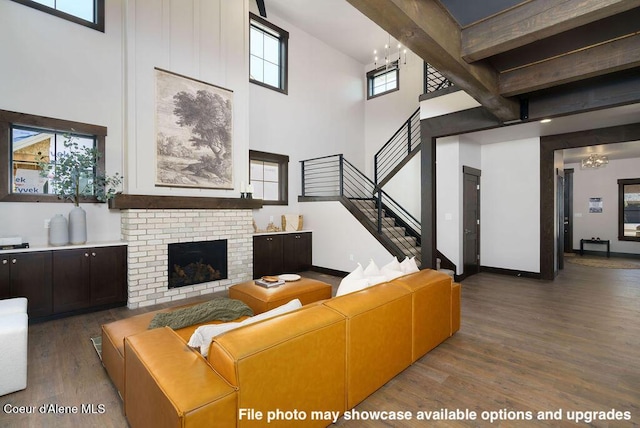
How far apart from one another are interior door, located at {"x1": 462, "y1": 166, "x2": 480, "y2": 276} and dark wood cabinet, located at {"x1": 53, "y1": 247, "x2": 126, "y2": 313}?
5936 mm

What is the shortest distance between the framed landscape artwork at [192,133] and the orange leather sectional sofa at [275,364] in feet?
9.63

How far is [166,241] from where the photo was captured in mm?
4688

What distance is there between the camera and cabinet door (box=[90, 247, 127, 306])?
4.09 metres

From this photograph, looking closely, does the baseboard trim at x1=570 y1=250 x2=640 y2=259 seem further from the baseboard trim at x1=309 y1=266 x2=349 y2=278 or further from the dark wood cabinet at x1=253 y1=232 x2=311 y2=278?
the dark wood cabinet at x1=253 y1=232 x2=311 y2=278

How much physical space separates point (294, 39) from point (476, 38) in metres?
5.66

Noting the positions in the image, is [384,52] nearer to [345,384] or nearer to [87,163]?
[87,163]

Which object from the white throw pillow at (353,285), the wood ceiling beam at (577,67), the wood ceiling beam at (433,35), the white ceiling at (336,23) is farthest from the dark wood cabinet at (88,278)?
the white ceiling at (336,23)

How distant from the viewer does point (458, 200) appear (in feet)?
19.1

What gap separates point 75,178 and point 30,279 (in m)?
1.38

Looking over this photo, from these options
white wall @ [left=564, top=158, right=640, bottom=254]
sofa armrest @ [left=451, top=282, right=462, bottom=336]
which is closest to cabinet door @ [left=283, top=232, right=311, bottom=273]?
sofa armrest @ [left=451, top=282, right=462, bottom=336]

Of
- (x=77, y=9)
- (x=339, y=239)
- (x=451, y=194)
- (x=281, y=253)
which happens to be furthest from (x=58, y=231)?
(x=451, y=194)

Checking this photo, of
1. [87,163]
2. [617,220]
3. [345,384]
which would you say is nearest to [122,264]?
[87,163]

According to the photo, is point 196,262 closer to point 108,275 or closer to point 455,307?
point 108,275

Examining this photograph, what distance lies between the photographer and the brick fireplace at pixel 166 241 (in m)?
4.38
